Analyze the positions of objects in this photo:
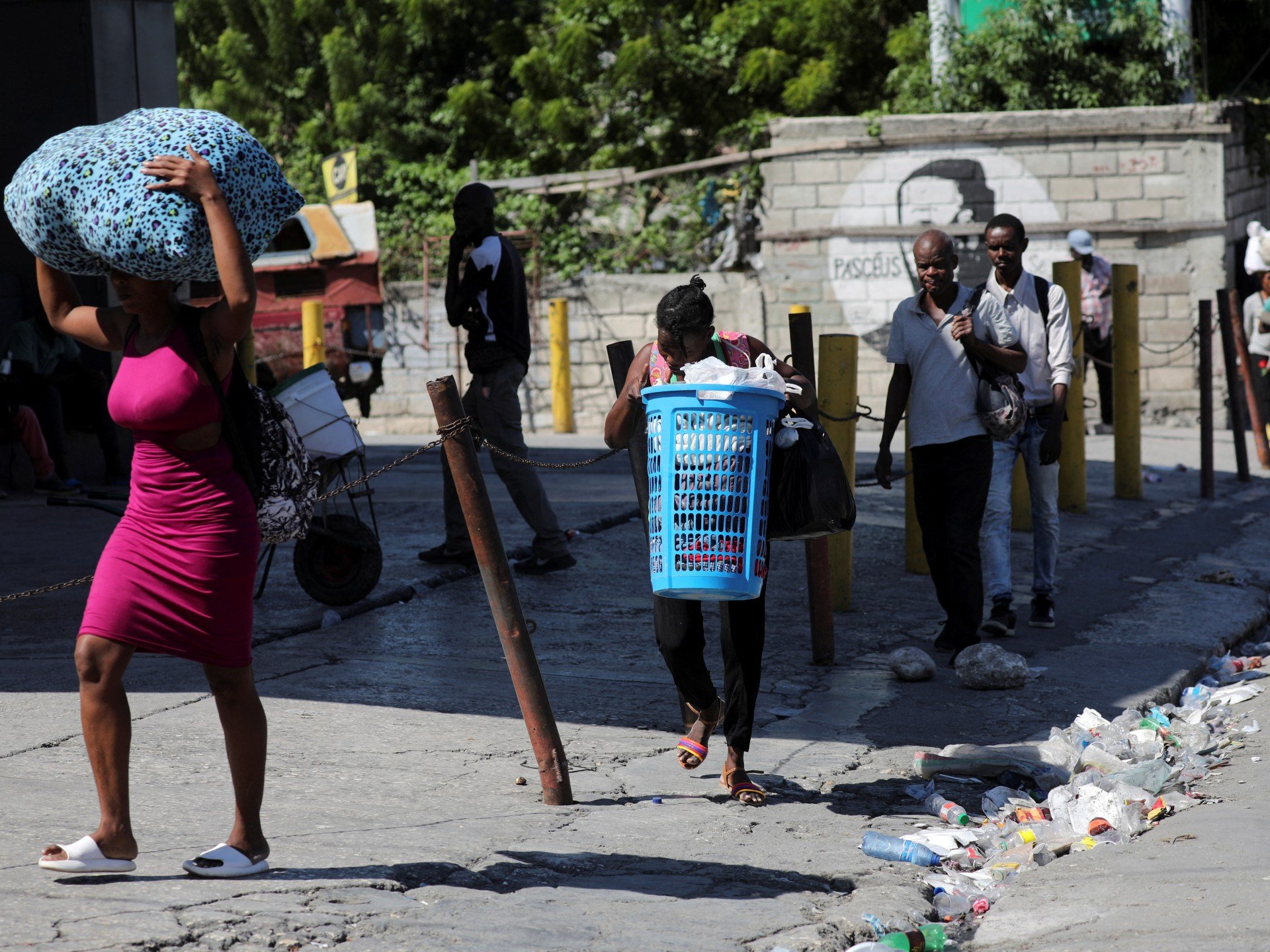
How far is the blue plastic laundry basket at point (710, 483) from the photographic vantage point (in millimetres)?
4383

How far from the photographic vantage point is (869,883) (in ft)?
13.8

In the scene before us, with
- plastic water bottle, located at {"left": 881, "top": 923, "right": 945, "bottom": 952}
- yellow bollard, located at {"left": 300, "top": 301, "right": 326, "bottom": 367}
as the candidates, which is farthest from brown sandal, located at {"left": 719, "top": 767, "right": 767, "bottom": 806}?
yellow bollard, located at {"left": 300, "top": 301, "right": 326, "bottom": 367}

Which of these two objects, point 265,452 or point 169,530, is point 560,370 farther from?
point 169,530

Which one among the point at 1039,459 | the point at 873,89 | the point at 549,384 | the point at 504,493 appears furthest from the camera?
the point at 873,89

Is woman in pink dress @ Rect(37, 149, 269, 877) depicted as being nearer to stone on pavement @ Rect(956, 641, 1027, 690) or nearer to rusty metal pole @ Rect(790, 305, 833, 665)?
rusty metal pole @ Rect(790, 305, 833, 665)

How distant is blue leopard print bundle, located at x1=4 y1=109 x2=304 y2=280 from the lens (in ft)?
11.7

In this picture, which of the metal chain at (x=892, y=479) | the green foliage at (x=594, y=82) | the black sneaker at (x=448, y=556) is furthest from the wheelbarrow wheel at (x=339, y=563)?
the green foliage at (x=594, y=82)

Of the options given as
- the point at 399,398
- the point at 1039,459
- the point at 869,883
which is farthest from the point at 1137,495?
the point at 399,398

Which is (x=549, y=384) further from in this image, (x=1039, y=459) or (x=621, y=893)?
(x=621, y=893)

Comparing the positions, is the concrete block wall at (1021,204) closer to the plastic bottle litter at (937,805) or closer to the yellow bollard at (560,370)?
the yellow bollard at (560,370)

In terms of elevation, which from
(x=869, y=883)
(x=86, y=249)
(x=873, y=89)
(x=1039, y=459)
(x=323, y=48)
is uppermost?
(x=323, y=48)

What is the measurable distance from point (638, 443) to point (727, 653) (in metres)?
0.84

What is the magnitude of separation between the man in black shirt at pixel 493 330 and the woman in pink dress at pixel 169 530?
12.9 feet

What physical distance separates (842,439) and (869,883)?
11.4 ft
